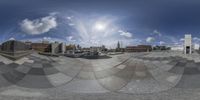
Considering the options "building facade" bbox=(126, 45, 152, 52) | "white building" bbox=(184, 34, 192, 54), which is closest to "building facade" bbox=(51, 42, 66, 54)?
"building facade" bbox=(126, 45, 152, 52)

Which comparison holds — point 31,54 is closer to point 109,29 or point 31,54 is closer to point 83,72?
point 83,72

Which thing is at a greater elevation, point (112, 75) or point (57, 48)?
point (57, 48)

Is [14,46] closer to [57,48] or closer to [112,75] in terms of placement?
[57,48]

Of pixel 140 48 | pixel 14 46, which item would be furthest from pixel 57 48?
pixel 140 48

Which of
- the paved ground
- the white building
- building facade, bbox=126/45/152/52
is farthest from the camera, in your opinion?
the paved ground

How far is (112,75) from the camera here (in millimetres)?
2697

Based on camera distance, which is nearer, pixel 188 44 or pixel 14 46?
pixel 188 44

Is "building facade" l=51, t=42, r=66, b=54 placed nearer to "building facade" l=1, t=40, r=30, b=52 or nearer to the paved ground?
the paved ground

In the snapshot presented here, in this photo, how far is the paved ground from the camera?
2.71 m

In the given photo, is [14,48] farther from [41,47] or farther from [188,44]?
[188,44]

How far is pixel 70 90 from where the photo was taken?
281 centimetres

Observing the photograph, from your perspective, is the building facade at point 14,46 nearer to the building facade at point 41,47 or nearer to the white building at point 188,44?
the building facade at point 41,47

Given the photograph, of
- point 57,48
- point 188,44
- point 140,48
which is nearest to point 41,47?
point 57,48

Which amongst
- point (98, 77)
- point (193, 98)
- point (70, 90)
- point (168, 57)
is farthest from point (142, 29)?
point (193, 98)
